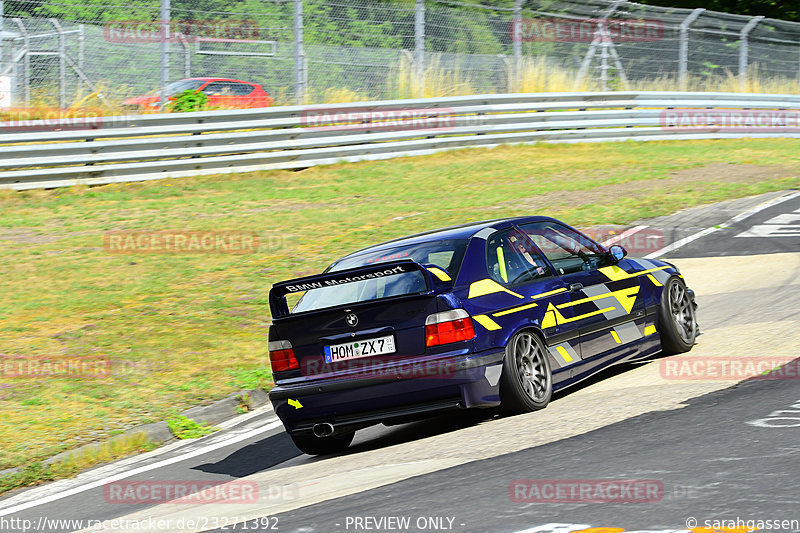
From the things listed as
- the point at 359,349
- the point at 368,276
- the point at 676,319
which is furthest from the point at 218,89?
the point at 359,349

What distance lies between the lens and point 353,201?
17.9 meters

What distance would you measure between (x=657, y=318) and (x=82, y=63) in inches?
521

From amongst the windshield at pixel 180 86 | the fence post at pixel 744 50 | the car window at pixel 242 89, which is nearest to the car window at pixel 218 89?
the car window at pixel 242 89

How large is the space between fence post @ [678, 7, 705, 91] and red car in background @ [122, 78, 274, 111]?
41.2ft

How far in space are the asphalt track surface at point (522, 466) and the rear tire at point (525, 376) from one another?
109 mm

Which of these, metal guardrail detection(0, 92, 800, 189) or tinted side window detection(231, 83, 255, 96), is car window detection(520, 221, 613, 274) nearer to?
metal guardrail detection(0, 92, 800, 189)

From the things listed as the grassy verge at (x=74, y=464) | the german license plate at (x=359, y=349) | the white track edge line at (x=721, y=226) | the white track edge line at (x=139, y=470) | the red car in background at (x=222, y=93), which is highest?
the red car in background at (x=222, y=93)

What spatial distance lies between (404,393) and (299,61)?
14890 millimetres

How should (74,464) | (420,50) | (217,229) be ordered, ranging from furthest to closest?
(420,50) → (217,229) → (74,464)

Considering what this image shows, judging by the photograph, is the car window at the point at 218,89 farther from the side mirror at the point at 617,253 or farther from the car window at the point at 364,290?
the car window at the point at 364,290

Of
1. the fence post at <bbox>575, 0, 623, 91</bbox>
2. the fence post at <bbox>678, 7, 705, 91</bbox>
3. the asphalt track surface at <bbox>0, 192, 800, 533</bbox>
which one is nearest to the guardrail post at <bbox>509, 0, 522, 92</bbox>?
the fence post at <bbox>575, 0, 623, 91</bbox>

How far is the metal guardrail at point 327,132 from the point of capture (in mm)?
18094

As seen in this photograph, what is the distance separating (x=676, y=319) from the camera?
8.73 m

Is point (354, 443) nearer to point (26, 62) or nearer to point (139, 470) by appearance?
point (139, 470)
